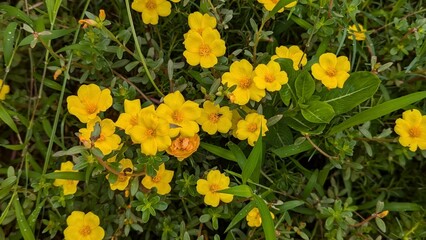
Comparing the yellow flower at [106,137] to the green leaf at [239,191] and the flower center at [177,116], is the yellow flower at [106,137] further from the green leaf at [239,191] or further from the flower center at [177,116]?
the green leaf at [239,191]

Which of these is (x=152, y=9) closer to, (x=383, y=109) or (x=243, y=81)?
(x=243, y=81)

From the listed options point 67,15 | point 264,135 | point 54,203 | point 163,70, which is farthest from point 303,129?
point 67,15

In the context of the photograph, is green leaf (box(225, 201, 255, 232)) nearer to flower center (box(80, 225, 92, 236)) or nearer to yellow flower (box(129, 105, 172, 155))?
yellow flower (box(129, 105, 172, 155))

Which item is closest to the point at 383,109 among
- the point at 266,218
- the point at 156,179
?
the point at 266,218

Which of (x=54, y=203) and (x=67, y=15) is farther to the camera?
(x=67, y=15)

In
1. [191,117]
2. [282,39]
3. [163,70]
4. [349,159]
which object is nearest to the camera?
[191,117]

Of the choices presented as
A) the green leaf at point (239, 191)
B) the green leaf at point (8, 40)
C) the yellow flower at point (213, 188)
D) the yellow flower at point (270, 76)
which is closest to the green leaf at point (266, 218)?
the green leaf at point (239, 191)

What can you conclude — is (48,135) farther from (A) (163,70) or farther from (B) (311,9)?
(B) (311,9)
